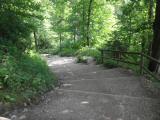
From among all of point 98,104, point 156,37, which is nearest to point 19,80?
point 98,104

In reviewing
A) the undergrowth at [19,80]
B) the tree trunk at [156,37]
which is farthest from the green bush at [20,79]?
the tree trunk at [156,37]

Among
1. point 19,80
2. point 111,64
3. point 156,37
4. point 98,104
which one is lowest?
point 111,64

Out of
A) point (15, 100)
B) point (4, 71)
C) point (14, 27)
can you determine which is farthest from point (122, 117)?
point (14, 27)

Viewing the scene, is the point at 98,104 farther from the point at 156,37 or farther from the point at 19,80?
the point at 156,37

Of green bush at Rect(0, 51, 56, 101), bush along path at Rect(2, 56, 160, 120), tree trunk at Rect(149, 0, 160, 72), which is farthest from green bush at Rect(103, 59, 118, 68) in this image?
→ green bush at Rect(0, 51, 56, 101)

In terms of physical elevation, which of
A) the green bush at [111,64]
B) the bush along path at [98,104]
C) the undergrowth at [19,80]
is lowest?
the green bush at [111,64]

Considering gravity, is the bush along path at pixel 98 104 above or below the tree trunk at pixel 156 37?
below

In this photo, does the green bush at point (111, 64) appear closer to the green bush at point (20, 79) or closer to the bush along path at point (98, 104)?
the bush along path at point (98, 104)

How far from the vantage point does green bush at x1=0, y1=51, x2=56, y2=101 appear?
621 centimetres

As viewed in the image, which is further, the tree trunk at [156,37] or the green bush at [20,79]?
the tree trunk at [156,37]

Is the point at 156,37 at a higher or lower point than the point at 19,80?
higher

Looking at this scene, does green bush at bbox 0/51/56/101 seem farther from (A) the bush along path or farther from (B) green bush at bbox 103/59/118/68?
(B) green bush at bbox 103/59/118/68

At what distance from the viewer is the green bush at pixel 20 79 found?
20.4 ft

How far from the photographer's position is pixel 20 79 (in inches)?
265
